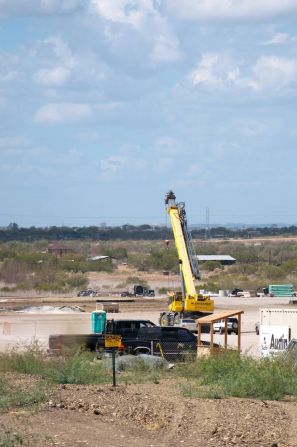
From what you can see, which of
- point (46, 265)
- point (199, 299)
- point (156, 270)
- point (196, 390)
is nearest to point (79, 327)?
point (199, 299)

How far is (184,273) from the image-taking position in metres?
57.7

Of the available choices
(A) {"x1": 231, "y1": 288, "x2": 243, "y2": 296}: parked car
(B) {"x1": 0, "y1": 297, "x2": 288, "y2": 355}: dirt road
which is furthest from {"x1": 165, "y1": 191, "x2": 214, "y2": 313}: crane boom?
(A) {"x1": 231, "y1": 288, "x2": 243, "y2": 296}: parked car

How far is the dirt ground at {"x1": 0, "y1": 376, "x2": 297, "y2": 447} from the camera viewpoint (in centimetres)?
1722

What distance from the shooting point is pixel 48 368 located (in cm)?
2473

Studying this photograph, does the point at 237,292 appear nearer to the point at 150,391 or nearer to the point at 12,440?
the point at 150,391

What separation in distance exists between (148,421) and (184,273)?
3871 centimetres

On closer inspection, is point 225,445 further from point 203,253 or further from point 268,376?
point 203,253

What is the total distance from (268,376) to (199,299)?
34.1m

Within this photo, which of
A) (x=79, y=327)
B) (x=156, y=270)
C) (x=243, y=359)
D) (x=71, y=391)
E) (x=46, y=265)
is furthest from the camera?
(x=156, y=270)

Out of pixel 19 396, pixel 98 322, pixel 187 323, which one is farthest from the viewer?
pixel 187 323

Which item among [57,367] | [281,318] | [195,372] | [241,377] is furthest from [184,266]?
[241,377]

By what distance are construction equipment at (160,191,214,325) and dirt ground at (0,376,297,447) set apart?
34582 millimetres

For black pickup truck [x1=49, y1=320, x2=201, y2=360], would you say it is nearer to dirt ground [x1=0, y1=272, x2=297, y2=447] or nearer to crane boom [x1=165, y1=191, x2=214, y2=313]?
dirt ground [x1=0, y1=272, x2=297, y2=447]

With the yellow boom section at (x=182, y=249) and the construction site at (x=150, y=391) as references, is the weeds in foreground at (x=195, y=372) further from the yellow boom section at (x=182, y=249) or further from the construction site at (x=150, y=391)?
the yellow boom section at (x=182, y=249)
